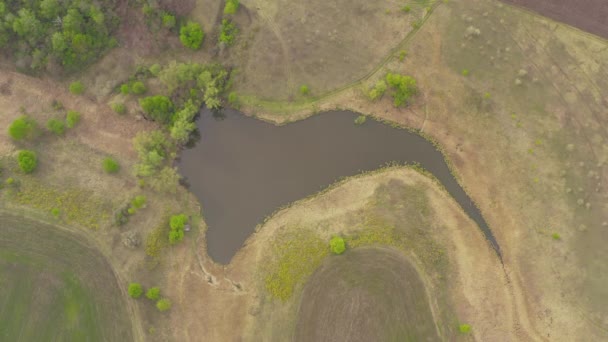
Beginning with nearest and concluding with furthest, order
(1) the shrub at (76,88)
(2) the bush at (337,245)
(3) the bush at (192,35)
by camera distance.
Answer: (2) the bush at (337,245), (3) the bush at (192,35), (1) the shrub at (76,88)

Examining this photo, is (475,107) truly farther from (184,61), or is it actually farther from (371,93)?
(184,61)

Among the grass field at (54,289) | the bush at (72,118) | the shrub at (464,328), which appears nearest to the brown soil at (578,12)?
the shrub at (464,328)

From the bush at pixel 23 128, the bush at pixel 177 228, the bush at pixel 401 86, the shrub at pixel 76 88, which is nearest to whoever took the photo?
the bush at pixel 177 228

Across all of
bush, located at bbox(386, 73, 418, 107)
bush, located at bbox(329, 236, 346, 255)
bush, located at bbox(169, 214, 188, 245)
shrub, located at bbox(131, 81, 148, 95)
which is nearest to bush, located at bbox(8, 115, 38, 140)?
shrub, located at bbox(131, 81, 148, 95)

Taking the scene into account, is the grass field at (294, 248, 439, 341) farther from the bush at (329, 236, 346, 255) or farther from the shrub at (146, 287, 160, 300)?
the shrub at (146, 287, 160, 300)

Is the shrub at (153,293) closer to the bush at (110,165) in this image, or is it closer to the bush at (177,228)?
the bush at (177,228)
